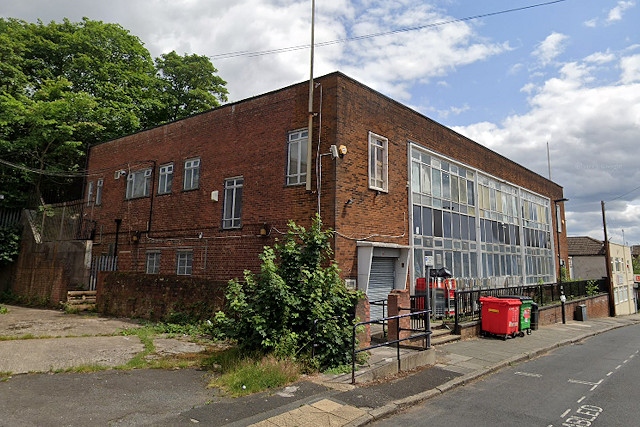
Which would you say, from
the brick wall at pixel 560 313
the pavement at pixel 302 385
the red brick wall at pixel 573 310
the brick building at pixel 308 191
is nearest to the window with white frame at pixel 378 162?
the brick building at pixel 308 191

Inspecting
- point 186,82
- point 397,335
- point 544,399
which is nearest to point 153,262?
point 397,335

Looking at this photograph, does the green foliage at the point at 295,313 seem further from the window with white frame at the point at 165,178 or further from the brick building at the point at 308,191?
the window with white frame at the point at 165,178

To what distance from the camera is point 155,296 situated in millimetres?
13852

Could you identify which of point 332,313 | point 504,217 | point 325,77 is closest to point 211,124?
point 325,77

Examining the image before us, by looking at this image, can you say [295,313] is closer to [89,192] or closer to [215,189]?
[215,189]

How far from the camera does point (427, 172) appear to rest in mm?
15398

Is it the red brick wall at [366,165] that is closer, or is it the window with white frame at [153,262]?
the red brick wall at [366,165]

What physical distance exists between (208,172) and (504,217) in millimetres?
14592

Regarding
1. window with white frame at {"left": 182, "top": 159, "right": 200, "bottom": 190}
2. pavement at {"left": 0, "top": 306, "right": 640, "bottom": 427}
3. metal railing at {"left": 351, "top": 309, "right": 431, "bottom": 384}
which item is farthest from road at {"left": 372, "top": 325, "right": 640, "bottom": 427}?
window with white frame at {"left": 182, "top": 159, "right": 200, "bottom": 190}

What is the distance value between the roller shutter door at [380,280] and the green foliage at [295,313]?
4360 mm

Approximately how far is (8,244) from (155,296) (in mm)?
12648

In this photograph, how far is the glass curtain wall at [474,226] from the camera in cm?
1500

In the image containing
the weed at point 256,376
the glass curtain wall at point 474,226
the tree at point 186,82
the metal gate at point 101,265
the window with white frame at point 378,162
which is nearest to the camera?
the weed at point 256,376

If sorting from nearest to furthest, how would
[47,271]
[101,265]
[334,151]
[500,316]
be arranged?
1. [334,151]
2. [500,316]
3. [101,265]
4. [47,271]
